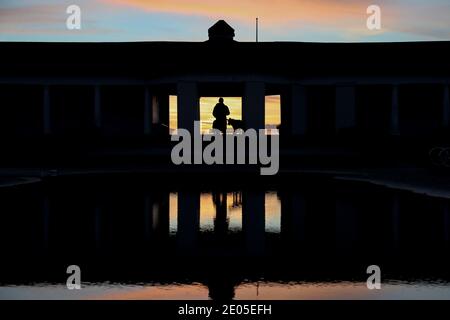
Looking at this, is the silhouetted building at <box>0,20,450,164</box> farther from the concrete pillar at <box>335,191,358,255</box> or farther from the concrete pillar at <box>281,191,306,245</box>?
the concrete pillar at <box>335,191,358,255</box>

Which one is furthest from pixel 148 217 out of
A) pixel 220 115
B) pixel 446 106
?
pixel 446 106

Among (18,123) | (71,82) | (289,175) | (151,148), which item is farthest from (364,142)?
(18,123)

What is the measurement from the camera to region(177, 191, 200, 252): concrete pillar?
8.49m

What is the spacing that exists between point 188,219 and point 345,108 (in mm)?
20455

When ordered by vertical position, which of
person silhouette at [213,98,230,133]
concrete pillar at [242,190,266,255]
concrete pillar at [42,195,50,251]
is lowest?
concrete pillar at [242,190,266,255]

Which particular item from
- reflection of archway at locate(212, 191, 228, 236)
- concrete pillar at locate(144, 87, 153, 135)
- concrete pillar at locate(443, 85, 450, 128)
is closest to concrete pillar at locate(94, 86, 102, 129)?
concrete pillar at locate(144, 87, 153, 135)

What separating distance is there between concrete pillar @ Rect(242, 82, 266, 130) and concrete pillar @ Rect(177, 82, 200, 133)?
208cm

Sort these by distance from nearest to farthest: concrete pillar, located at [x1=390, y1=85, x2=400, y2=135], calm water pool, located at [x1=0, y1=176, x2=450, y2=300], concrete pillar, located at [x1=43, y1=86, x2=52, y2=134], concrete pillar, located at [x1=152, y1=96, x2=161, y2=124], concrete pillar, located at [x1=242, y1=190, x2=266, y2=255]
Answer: calm water pool, located at [x1=0, y1=176, x2=450, y2=300] < concrete pillar, located at [x1=242, y1=190, x2=266, y2=255] < concrete pillar, located at [x1=390, y1=85, x2=400, y2=135] < concrete pillar, located at [x1=43, y1=86, x2=52, y2=134] < concrete pillar, located at [x1=152, y1=96, x2=161, y2=124]

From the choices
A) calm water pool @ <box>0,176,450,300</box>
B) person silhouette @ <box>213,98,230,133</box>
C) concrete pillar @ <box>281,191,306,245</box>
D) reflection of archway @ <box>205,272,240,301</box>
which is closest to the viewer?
reflection of archway @ <box>205,272,240,301</box>

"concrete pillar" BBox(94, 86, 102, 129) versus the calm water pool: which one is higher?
"concrete pillar" BBox(94, 86, 102, 129)

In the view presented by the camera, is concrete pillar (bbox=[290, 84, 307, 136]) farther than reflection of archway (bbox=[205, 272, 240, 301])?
Yes

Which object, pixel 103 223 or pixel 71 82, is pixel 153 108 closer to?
pixel 71 82

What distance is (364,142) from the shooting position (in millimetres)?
26125

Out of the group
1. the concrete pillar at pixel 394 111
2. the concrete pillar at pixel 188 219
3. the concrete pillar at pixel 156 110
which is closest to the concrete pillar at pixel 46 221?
the concrete pillar at pixel 188 219
